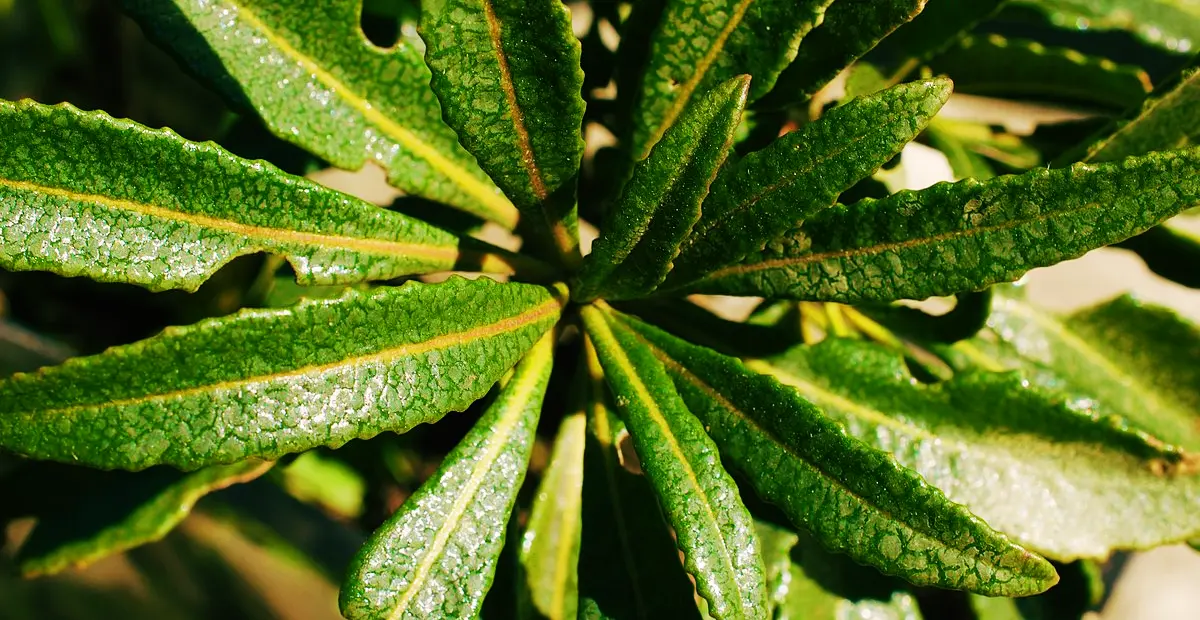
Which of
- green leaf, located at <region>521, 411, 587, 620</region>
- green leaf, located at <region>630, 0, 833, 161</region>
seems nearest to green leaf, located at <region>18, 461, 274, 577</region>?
green leaf, located at <region>521, 411, 587, 620</region>

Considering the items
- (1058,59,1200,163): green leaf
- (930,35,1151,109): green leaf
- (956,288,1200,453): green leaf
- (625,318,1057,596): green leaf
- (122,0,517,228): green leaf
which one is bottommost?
(625,318,1057,596): green leaf

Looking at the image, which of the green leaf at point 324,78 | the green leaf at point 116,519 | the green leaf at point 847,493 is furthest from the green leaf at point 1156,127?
the green leaf at point 116,519

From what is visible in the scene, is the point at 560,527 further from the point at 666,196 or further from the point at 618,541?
the point at 666,196

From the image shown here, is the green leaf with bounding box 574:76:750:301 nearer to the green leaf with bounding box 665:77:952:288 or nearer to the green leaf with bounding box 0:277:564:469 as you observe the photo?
the green leaf with bounding box 665:77:952:288

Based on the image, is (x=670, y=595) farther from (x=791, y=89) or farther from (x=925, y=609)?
(x=925, y=609)

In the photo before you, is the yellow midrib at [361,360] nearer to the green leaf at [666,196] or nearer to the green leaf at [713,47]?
the green leaf at [666,196]

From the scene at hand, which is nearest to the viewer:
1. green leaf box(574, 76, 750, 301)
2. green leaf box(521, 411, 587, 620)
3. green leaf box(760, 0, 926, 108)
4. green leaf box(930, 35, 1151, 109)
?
green leaf box(574, 76, 750, 301)

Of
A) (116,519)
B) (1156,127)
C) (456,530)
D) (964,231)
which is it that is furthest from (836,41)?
(116,519)
